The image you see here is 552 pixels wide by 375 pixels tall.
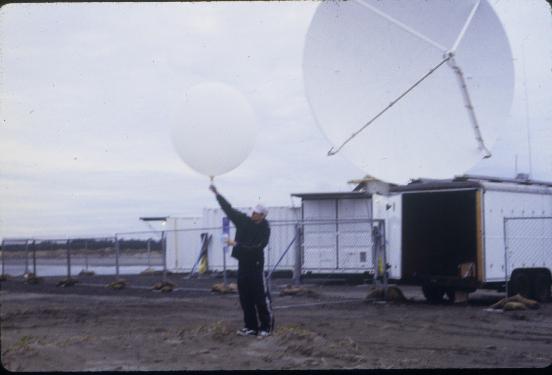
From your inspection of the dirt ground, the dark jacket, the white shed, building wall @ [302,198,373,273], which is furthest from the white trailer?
the white shed

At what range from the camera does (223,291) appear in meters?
16.0

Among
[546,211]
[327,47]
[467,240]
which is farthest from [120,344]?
[546,211]

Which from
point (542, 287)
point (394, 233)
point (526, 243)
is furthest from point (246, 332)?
point (542, 287)

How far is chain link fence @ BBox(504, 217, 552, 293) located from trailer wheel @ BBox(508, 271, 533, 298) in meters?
0.15

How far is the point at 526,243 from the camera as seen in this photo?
48.0 feet

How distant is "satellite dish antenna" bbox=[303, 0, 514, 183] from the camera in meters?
9.14

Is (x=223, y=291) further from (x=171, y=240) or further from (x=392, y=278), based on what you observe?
(x=171, y=240)

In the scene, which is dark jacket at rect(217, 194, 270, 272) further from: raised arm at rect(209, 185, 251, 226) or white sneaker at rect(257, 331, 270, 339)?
white sneaker at rect(257, 331, 270, 339)

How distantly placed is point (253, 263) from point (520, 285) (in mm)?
7385

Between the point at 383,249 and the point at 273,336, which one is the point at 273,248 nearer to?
the point at 383,249

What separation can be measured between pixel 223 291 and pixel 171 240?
32.4 feet

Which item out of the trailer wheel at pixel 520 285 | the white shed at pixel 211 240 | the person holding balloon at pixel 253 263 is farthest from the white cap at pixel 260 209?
the white shed at pixel 211 240

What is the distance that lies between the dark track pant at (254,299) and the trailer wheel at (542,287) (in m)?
7.52

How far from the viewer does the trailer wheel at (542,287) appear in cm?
1461
